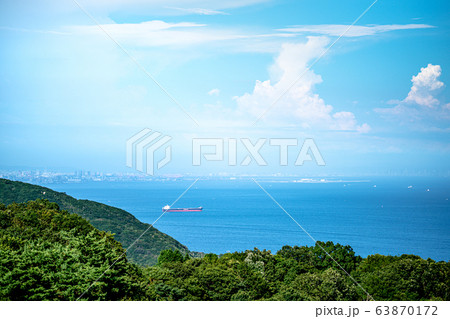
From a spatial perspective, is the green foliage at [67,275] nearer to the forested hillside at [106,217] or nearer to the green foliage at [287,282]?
the green foliage at [287,282]

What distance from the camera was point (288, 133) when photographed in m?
54.9

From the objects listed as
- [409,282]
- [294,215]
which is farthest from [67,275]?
[294,215]

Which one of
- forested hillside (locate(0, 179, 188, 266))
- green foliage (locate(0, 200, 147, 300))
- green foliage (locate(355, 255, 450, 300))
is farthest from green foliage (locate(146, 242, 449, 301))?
forested hillside (locate(0, 179, 188, 266))

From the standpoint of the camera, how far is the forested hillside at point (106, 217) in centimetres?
3692

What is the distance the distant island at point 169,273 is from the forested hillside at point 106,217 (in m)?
15.2

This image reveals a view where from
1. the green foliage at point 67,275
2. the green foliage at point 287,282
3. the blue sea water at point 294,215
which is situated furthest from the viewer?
the blue sea water at point 294,215

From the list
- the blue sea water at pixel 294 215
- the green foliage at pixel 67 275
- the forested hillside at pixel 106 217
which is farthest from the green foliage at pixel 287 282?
the blue sea water at pixel 294 215

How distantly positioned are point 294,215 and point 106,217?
123ft

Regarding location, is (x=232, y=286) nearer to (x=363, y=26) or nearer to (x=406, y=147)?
(x=363, y=26)

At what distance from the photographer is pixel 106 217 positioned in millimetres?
41500

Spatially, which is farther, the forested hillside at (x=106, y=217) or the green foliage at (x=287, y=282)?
the forested hillside at (x=106, y=217)

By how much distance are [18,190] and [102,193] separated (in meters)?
11.3

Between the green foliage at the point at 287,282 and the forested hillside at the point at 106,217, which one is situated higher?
the forested hillside at the point at 106,217
